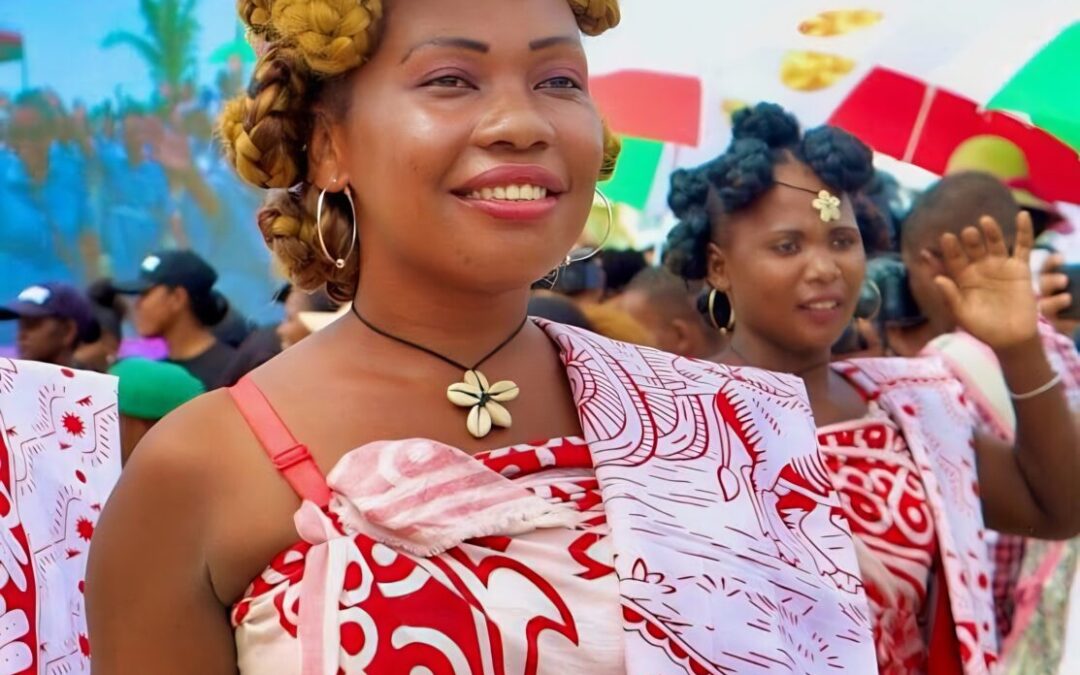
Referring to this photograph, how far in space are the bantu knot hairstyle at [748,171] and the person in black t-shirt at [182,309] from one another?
263 centimetres

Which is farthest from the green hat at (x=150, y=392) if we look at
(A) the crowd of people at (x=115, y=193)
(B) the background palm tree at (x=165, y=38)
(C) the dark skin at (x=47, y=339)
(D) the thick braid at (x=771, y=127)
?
(B) the background palm tree at (x=165, y=38)

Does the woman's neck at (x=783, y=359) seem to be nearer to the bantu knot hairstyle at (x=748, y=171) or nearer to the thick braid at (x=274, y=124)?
the bantu knot hairstyle at (x=748, y=171)

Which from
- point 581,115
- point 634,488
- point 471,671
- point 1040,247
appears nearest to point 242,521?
point 471,671

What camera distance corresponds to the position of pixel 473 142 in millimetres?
1622

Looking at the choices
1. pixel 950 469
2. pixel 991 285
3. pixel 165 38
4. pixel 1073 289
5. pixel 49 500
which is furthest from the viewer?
pixel 165 38

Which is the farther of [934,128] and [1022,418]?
[934,128]

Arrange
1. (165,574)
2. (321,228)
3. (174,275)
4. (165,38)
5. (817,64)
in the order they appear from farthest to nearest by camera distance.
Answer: (165,38)
(174,275)
(817,64)
(321,228)
(165,574)

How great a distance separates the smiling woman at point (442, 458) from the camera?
1558 mm

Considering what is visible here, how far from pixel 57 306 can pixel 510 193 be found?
12.9ft

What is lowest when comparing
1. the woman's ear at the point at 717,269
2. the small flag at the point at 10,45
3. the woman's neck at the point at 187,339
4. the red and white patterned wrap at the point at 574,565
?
the woman's neck at the point at 187,339

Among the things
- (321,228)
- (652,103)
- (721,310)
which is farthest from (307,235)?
(652,103)

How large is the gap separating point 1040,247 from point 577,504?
2.51 meters

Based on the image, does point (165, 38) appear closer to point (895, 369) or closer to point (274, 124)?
point (895, 369)

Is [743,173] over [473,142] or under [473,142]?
under
